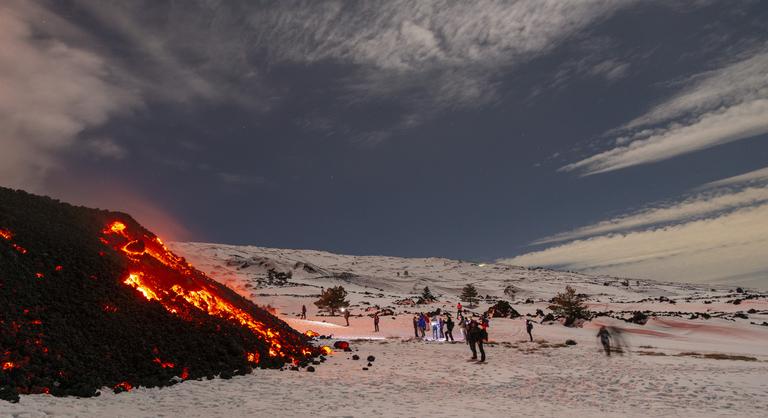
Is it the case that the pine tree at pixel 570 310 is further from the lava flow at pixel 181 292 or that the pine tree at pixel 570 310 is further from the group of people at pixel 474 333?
the lava flow at pixel 181 292

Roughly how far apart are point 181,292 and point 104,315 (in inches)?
208

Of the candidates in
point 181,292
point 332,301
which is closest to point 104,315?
point 181,292

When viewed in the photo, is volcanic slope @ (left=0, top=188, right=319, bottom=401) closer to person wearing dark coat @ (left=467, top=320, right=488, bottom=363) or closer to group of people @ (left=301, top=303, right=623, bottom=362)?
person wearing dark coat @ (left=467, top=320, right=488, bottom=363)

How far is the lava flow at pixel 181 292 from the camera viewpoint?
22297 millimetres

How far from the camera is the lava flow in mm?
22297

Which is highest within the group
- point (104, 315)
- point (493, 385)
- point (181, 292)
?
point (181, 292)

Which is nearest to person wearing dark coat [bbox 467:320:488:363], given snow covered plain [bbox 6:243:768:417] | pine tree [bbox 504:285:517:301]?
snow covered plain [bbox 6:243:768:417]

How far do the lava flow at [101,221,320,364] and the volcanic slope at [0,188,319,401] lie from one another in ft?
0.26

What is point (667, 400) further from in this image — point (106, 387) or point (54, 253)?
point (54, 253)

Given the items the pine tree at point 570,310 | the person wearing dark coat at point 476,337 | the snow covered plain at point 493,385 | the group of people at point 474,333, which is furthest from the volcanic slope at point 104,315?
the pine tree at point 570,310

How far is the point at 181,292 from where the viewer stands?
78.2ft

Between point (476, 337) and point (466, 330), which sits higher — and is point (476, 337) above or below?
below

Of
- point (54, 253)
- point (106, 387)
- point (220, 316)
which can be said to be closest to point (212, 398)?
point (106, 387)

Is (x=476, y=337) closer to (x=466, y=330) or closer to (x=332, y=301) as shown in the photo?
(x=466, y=330)
